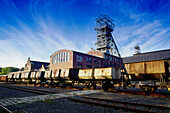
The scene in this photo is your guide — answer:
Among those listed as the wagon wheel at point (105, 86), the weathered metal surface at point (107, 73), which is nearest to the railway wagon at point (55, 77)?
the weathered metal surface at point (107, 73)

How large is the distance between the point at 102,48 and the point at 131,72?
52.9m

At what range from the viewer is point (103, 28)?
6328 cm

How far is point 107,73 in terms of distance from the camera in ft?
43.4

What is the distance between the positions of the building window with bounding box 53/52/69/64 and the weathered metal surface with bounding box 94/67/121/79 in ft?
79.7

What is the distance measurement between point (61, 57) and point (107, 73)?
29.0 m

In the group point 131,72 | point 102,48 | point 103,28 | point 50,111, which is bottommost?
point 50,111

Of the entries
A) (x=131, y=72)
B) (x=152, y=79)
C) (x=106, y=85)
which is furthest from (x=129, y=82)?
(x=106, y=85)

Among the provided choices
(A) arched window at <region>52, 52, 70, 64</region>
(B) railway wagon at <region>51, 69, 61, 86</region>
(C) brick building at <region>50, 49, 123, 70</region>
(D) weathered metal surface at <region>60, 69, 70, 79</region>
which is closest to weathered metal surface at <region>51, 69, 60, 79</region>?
(B) railway wagon at <region>51, 69, 61, 86</region>

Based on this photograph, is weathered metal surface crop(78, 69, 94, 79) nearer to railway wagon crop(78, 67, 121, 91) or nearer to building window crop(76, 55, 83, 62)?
railway wagon crop(78, 67, 121, 91)

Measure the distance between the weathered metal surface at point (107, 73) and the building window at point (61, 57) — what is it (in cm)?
2429

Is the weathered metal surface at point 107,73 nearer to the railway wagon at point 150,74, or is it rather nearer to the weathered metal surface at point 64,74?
the railway wagon at point 150,74

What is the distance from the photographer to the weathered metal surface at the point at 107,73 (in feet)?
42.7

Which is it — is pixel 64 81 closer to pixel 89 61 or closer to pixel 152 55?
pixel 152 55

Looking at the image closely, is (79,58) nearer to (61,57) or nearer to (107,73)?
(61,57)
